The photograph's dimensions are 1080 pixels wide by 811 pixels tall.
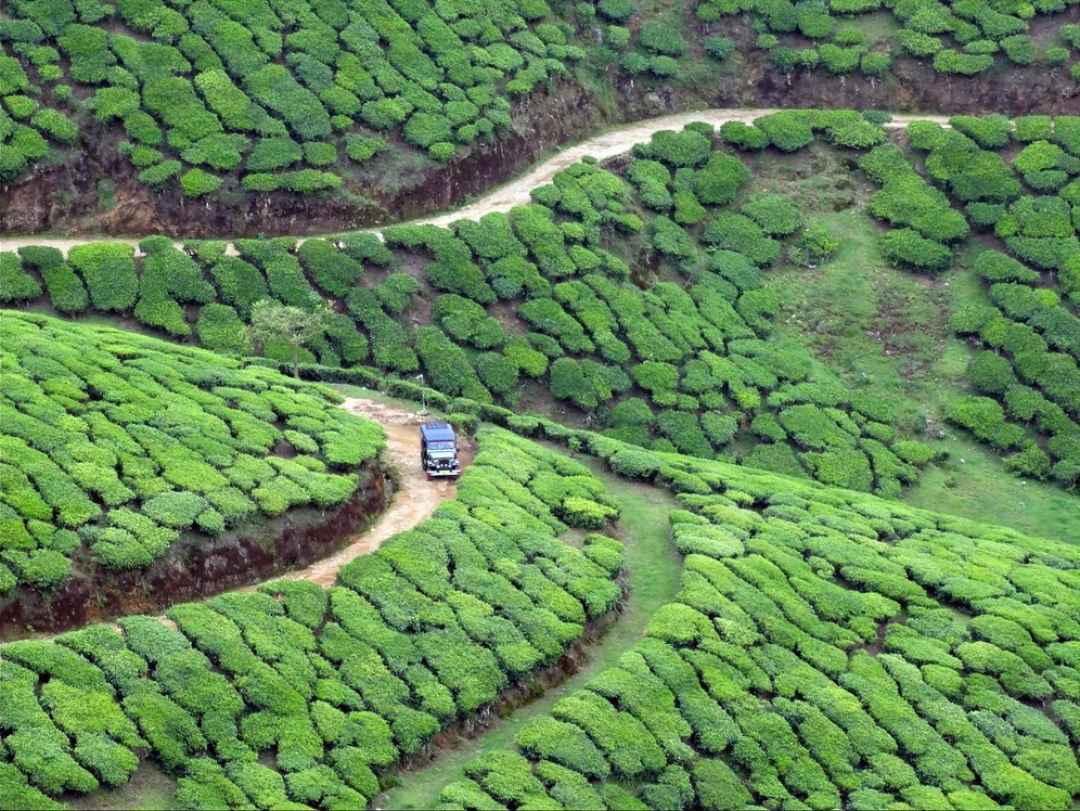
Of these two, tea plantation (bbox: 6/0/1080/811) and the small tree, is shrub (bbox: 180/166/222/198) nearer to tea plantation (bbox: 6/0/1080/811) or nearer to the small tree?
tea plantation (bbox: 6/0/1080/811)

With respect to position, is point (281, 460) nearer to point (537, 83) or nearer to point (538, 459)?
point (538, 459)

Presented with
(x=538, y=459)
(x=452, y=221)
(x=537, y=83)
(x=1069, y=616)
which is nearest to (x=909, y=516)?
(x=1069, y=616)

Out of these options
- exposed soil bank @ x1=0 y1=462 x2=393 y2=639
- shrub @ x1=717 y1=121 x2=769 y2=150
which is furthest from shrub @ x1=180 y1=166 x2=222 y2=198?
shrub @ x1=717 y1=121 x2=769 y2=150

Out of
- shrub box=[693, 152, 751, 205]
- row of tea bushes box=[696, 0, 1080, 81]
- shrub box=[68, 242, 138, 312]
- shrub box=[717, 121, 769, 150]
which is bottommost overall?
shrub box=[68, 242, 138, 312]

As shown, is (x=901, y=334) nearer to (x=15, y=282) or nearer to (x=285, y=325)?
(x=285, y=325)

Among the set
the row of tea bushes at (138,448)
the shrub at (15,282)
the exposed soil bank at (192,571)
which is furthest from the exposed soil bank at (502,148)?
the exposed soil bank at (192,571)

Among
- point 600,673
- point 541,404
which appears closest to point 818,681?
point 600,673
